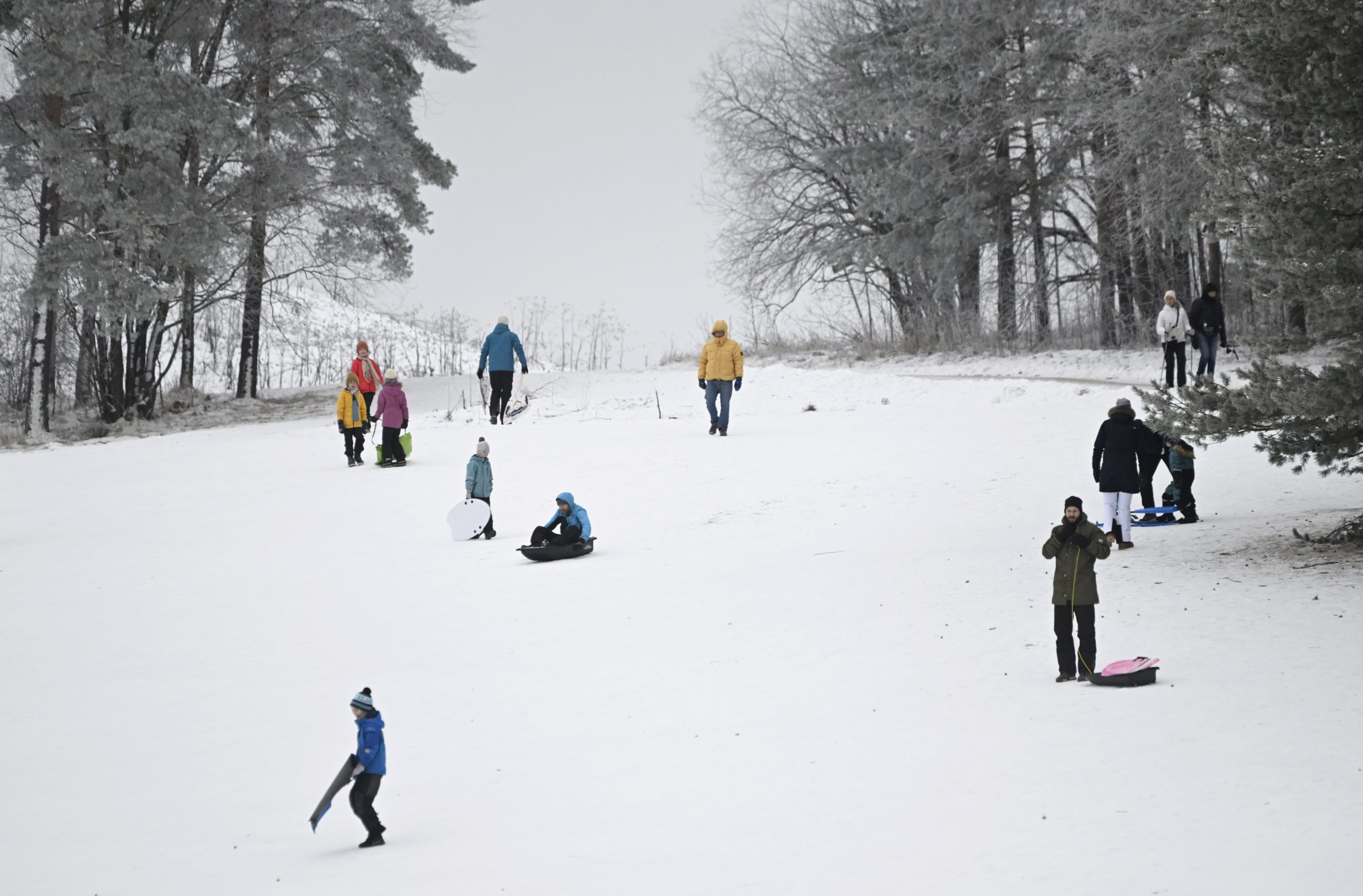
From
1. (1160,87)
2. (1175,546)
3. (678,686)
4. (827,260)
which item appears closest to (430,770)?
(678,686)

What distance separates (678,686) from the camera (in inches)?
356

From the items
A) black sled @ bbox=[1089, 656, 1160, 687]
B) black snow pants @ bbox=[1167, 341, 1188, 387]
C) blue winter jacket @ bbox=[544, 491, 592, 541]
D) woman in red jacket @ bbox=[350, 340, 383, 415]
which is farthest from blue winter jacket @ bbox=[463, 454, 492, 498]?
black snow pants @ bbox=[1167, 341, 1188, 387]

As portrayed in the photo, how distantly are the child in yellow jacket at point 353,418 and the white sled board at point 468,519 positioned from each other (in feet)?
19.3

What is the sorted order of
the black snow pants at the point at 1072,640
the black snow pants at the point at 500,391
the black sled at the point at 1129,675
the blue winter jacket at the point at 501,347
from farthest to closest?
the black snow pants at the point at 500,391 → the blue winter jacket at the point at 501,347 → the black snow pants at the point at 1072,640 → the black sled at the point at 1129,675

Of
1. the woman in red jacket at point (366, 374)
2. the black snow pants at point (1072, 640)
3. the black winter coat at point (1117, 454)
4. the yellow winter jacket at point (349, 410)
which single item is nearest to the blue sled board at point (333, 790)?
the black snow pants at point (1072, 640)

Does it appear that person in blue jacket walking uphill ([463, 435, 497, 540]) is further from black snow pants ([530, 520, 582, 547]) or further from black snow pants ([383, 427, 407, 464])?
black snow pants ([383, 427, 407, 464])

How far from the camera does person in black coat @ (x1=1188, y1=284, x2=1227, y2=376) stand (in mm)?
21469

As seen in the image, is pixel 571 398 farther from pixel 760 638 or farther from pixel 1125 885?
pixel 1125 885

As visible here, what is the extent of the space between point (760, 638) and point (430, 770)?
128 inches

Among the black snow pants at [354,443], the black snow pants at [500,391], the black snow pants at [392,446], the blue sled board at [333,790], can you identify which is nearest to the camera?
the blue sled board at [333,790]

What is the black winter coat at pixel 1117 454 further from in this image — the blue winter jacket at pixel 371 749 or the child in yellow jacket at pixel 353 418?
the child in yellow jacket at pixel 353 418

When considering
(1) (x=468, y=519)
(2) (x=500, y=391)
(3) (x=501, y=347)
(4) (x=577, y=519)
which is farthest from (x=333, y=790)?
(2) (x=500, y=391)

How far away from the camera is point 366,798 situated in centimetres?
669

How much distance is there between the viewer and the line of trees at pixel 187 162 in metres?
26.0
